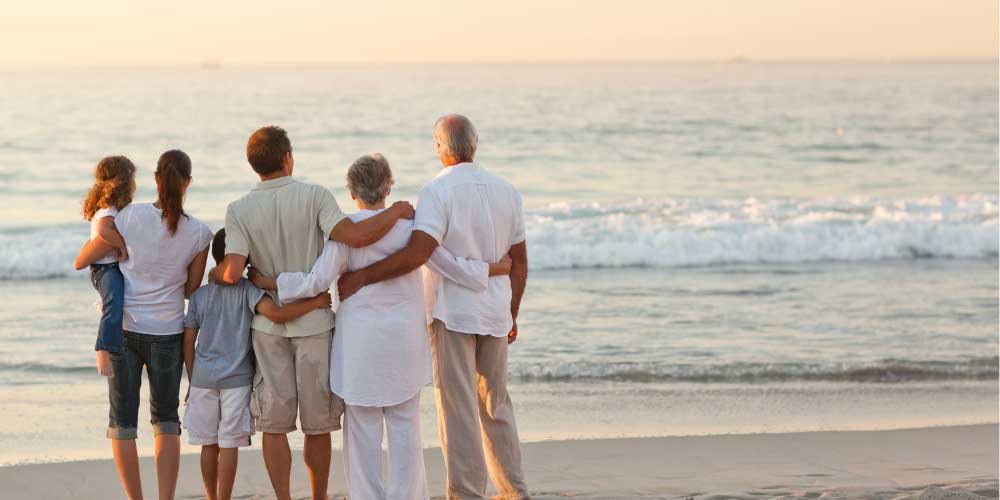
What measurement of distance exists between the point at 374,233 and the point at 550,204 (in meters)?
15.3

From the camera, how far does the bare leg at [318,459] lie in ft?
13.5

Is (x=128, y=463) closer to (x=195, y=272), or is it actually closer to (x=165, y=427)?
(x=165, y=427)

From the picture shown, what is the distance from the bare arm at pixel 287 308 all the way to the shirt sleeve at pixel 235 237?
0.63ft

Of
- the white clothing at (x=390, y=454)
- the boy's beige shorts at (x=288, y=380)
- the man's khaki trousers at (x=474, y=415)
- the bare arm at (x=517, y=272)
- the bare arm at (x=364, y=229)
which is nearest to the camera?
the bare arm at (x=364, y=229)

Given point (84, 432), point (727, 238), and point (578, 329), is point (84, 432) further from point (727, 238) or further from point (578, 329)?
point (727, 238)

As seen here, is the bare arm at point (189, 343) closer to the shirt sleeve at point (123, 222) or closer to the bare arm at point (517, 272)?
the shirt sleeve at point (123, 222)

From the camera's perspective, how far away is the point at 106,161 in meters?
4.02

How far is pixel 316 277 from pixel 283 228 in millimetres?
215

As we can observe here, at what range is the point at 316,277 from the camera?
3.89 m

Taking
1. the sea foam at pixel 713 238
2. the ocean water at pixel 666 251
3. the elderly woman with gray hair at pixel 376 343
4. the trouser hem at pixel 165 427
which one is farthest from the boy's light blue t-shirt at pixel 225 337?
the sea foam at pixel 713 238

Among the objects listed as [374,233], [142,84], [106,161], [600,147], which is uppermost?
[142,84]

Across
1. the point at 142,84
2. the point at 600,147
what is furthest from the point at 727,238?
the point at 142,84

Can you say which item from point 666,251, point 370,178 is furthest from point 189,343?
point 666,251

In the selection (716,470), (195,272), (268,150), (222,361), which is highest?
(268,150)
